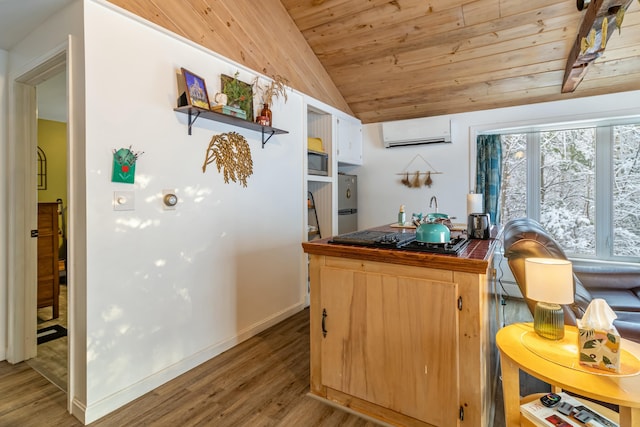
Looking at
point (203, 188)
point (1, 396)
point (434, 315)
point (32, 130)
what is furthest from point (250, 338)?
point (32, 130)

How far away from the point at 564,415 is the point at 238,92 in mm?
2766

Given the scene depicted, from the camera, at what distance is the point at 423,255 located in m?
1.54

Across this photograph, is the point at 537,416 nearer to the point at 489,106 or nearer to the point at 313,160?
the point at 313,160

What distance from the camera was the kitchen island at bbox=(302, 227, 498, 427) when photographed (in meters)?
1.47

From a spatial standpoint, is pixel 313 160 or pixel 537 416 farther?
pixel 313 160

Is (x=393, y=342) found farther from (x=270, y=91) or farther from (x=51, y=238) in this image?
(x=51, y=238)

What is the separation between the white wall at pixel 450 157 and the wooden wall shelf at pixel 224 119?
7.13 feet

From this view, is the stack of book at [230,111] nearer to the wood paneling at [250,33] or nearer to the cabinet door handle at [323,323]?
the wood paneling at [250,33]

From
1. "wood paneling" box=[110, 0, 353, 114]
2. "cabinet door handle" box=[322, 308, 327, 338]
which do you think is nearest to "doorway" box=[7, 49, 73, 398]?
"wood paneling" box=[110, 0, 353, 114]

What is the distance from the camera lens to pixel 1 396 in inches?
78.7

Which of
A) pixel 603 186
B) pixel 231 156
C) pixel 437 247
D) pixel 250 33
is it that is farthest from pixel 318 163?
pixel 603 186

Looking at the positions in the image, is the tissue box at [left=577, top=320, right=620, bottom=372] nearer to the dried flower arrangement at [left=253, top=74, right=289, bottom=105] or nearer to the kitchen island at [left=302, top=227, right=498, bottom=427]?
the kitchen island at [left=302, top=227, right=498, bottom=427]

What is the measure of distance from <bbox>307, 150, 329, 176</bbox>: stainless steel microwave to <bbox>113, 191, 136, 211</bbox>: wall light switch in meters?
1.97

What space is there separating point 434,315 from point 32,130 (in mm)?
3036
